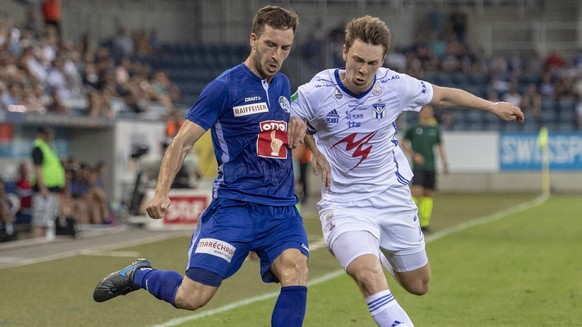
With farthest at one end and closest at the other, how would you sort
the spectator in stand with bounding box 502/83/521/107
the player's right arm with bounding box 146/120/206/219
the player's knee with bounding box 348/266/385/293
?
the spectator in stand with bounding box 502/83/521/107
the player's knee with bounding box 348/266/385/293
the player's right arm with bounding box 146/120/206/219

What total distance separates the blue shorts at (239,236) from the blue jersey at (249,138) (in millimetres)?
75

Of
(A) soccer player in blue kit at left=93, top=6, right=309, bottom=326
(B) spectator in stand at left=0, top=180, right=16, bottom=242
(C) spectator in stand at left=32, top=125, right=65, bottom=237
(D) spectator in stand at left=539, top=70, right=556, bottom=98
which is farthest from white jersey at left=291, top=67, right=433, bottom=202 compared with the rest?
(D) spectator in stand at left=539, top=70, right=556, bottom=98

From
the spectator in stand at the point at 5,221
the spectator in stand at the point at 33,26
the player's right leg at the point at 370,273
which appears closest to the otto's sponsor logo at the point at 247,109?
the player's right leg at the point at 370,273

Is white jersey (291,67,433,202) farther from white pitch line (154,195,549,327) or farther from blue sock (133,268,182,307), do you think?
white pitch line (154,195,549,327)

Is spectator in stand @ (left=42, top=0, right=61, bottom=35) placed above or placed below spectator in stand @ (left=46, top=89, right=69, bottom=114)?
above

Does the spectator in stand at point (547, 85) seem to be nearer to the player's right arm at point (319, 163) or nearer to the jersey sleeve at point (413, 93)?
the jersey sleeve at point (413, 93)

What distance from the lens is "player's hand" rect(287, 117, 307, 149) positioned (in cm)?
716

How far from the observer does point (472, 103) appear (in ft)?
25.5

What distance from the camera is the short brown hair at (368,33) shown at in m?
7.32

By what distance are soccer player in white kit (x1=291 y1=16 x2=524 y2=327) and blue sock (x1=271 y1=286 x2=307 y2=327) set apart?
517 mm

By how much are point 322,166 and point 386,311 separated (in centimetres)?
109

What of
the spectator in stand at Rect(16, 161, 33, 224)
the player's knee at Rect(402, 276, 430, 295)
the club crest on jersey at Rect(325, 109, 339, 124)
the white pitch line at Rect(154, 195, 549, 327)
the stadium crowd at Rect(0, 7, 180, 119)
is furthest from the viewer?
the stadium crowd at Rect(0, 7, 180, 119)

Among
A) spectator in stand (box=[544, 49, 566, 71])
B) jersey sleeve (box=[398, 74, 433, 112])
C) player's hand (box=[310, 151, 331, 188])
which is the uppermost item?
spectator in stand (box=[544, 49, 566, 71])

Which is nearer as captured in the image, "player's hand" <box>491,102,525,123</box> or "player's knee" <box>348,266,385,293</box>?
"player's knee" <box>348,266,385,293</box>
